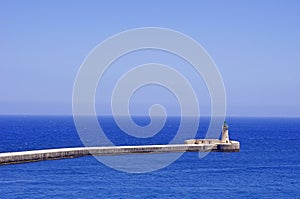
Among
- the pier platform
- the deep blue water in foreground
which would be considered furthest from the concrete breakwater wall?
the deep blue water in foreground

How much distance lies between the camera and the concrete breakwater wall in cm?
7294

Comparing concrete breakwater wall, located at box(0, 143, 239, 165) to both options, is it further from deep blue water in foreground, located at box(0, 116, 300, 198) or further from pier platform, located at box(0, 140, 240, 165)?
deep blue water in foreground, located at box(0, 116, 300, 198)

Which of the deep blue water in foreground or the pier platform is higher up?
the pier platform

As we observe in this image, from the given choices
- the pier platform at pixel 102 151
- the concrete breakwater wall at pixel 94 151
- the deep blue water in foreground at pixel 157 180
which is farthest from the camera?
the pier platform at pixel 102 151

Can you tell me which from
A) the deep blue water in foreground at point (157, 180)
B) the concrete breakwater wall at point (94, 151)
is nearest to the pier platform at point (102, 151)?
the concrete breakwater wall at point (94, 151)

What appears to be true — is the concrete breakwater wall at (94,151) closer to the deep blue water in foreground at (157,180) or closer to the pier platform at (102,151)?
the pier platform at (102,151)

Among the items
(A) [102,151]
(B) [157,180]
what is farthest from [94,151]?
(B) [157,180]

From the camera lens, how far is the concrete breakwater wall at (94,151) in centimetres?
7294

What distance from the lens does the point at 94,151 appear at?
284 feet

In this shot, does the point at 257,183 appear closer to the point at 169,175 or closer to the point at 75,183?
the point at 169,175

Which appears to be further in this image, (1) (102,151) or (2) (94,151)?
(1) (102,151)

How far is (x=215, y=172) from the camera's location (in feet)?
226

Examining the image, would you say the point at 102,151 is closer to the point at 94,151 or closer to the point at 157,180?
the point at 94,151

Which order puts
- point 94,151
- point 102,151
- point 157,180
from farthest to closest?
point 102,151, point 94,151, point 157,180
